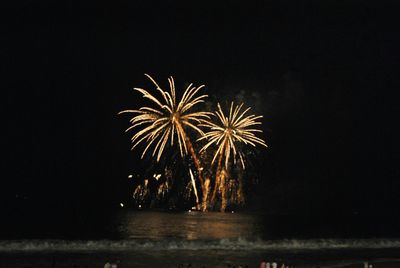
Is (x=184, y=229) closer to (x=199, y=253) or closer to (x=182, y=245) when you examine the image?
(x=182, y=245)

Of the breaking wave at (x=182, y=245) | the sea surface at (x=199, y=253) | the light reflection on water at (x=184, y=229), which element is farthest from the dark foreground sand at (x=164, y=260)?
the light reflection on water at (x=184, y=229)

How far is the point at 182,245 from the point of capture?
1986 inches

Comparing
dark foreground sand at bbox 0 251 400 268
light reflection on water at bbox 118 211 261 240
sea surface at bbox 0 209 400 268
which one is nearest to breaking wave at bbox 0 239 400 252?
sea surface at bbox 0 209 400 268

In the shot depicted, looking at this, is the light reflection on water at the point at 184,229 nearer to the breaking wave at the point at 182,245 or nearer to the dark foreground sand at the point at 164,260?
the breaking wave at the point at 182,245

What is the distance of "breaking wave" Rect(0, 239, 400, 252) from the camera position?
4691 centimetres

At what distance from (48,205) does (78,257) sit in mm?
103650

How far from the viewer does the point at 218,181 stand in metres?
73.7

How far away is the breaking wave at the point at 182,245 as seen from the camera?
154 ft

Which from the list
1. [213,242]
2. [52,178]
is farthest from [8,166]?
[213,242]

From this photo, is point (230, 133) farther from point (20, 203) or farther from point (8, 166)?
→ point (8, 166)

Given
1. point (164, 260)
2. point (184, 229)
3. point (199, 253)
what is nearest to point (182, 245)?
point (199, 253)

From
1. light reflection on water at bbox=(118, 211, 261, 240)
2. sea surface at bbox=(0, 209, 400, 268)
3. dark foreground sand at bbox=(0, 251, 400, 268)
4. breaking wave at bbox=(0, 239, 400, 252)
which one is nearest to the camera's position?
dark foreground sand at bbox=(0, 251, 400, 268)

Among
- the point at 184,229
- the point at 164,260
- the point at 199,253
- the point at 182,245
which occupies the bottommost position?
the point at 164,260

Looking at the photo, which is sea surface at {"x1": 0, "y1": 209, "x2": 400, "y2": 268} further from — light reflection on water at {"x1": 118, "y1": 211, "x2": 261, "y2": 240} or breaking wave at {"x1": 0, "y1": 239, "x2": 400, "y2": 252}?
light reflection on water at {"x1": 118, "y1": 211, "x2": 261, "y2": 240}
